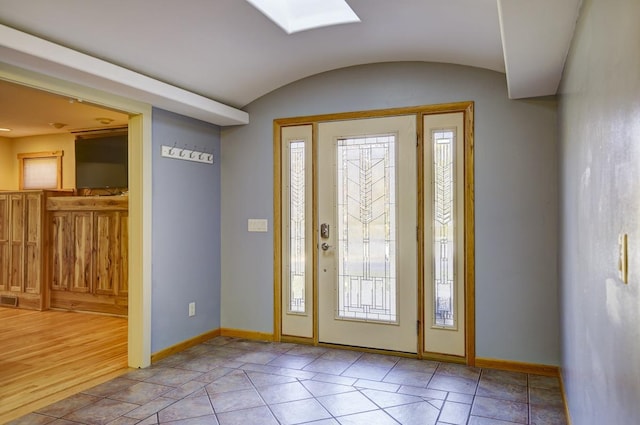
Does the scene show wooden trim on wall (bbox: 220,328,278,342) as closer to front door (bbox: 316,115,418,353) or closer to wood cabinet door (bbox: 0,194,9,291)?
front door (bbox: 316,115,418,353)

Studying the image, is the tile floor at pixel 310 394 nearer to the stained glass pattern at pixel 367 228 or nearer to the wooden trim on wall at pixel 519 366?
the wooden trim on wall at pixel 519 366

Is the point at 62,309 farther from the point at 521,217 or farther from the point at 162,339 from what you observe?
the point at 521,217

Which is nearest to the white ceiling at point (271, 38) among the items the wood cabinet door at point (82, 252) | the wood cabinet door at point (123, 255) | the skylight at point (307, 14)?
the skylight at point (307, 14)

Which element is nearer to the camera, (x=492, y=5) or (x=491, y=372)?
(x=492, y=5)

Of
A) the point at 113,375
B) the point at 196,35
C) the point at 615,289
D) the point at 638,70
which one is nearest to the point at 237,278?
the point at 113,375

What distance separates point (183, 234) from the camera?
426 cm

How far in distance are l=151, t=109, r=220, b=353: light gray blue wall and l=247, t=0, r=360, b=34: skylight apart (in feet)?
4.71

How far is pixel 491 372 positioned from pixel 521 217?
4.07 ft

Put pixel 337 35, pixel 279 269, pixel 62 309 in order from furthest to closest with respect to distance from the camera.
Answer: pixel 62 309 < pixel 279 269 < pixel 337 35

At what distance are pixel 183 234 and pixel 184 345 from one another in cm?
102

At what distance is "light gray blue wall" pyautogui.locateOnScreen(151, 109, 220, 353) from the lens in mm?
3951

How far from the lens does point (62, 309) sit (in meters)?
6.12

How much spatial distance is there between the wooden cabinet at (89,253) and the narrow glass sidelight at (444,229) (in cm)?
381

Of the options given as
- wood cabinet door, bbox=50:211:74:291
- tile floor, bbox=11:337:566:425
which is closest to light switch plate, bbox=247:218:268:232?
tile floor, bbox=11:337:566:425
